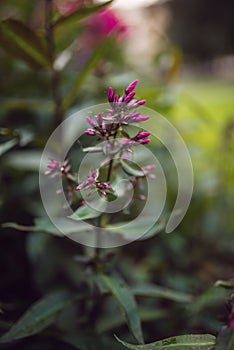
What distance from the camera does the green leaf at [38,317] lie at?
948mm

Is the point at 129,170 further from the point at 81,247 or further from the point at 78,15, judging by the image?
the point at 81,247

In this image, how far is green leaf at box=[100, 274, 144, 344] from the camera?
93 centimetres

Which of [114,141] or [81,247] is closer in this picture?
[114,141]

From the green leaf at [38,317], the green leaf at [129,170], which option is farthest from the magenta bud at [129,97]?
the green leaf at [38,317]

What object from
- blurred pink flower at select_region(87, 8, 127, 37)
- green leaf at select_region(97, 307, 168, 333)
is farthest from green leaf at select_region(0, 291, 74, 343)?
blurred pink flower at select_region(87, 8, 127, 37)

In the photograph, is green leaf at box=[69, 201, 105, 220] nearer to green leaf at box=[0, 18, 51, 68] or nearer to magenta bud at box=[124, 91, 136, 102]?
magenta bud at box=[124, 91, 136, 102]

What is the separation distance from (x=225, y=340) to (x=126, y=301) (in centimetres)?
24

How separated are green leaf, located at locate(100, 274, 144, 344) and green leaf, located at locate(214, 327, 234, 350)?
0.56 ft

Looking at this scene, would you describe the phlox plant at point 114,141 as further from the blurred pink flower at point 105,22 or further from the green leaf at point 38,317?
the blurred pink flower at point 105,22

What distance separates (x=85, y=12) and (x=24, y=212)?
0.63 m

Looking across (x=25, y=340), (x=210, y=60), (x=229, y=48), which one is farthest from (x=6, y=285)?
(x=210, y=60)

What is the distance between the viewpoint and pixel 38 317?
39.3 inches

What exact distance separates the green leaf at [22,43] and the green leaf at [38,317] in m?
0.63

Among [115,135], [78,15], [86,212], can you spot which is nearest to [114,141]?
[115,135]
